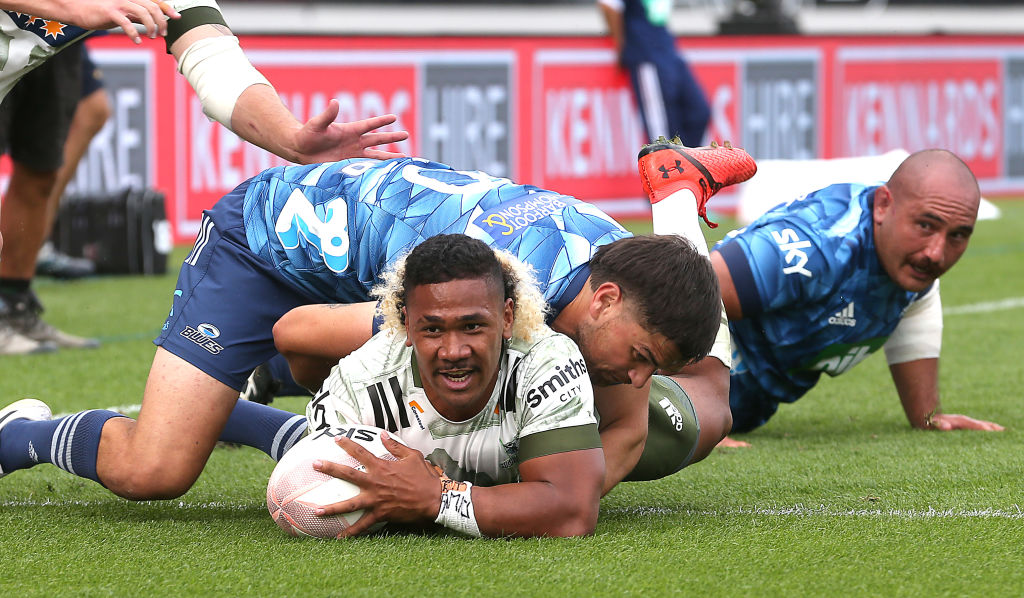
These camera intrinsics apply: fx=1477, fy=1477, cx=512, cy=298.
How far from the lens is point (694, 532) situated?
131 inches

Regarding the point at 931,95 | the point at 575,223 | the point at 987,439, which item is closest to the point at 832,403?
the point at 987,439

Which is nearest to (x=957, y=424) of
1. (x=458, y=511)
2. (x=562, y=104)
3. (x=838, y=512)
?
(x=838, y=512)

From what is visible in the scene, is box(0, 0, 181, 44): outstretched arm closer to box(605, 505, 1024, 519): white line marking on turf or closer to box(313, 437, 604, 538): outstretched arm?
box(313, 437, 604, 538): outstretched arm

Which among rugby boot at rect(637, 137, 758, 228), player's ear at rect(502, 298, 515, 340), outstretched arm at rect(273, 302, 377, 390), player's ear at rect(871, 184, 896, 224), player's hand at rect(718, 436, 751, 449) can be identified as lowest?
player's hand at rect(718, 436, 751, 449)

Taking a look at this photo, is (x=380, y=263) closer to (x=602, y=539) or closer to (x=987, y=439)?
(x=602, y=539)

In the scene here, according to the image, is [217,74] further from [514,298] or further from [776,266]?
[776,266]

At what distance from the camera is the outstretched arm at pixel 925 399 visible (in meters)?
4.80

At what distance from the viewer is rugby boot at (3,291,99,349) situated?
21.1 ft

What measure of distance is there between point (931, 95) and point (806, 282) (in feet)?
31.2

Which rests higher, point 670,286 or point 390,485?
point 670,286

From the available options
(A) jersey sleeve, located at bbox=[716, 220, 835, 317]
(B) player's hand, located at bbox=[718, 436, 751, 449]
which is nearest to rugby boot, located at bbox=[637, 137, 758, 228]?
(A) jersey sleeve, located at bbox=[716, 220, 835, 317]

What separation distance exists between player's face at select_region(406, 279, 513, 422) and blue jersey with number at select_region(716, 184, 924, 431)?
1475 mm

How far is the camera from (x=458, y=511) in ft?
10.5

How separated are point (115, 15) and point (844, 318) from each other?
7.65 ft
